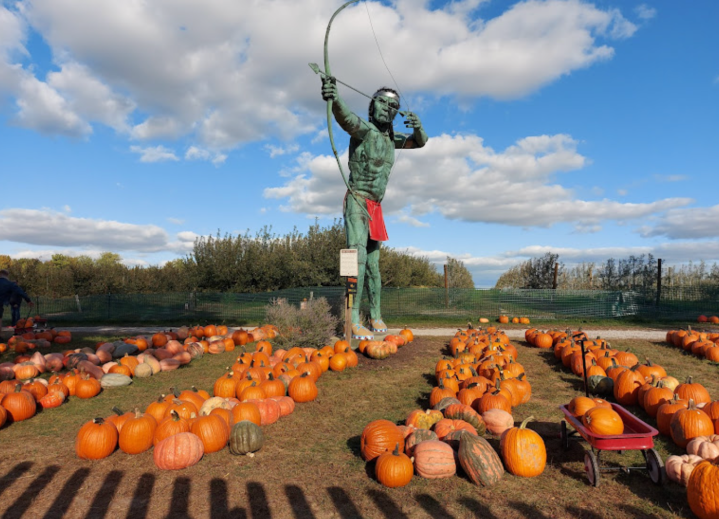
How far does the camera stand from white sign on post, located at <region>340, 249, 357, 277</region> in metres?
9.65

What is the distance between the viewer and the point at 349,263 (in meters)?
9.70

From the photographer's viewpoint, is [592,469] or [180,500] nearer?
[180,500]

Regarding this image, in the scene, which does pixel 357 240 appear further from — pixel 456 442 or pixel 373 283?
pixel 456 442

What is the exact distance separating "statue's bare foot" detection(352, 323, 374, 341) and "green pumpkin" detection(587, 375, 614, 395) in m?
4.72

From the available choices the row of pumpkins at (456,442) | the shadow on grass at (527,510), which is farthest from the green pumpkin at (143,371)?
the shadow on grass at (527,510)

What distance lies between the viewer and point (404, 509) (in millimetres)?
3463

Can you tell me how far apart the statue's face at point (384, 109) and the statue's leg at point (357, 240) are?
192 centimetres

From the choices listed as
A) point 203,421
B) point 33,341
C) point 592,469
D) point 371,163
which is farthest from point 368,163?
point 33,341

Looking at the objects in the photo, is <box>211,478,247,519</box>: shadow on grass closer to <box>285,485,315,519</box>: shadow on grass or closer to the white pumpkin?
<box>285,485,315,519</box>: shadow on grass

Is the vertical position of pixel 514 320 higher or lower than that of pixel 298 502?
higher

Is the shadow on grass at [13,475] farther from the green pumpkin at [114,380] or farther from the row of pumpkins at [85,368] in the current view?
the green pumpkin at [114,380]

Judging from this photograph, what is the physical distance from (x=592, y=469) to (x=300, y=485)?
2406 mm

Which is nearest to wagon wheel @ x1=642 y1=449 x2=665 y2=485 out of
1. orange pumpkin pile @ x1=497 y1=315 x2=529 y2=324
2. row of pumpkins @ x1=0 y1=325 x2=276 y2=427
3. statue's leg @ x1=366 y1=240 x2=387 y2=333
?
row of pumpkins @ x1=0 y1=325 x2=276 y2=427

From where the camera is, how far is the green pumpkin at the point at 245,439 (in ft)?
14.9
